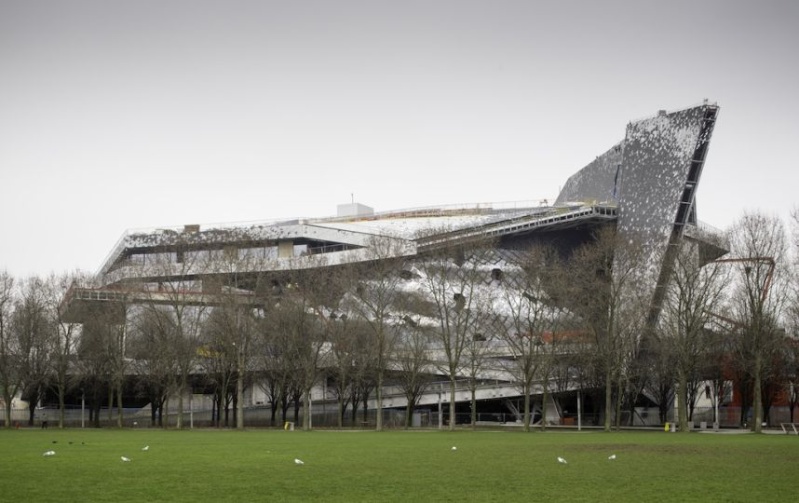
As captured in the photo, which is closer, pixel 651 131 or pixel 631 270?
pixel 631 270

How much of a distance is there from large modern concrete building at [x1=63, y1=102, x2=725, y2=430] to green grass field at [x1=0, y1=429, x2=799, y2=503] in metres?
34.7

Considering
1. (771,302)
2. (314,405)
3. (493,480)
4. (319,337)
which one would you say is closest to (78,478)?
(493,480)

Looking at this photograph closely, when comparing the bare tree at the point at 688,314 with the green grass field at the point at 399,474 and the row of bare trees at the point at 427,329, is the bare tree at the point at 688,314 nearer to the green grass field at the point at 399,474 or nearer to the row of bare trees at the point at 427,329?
the row of bare trees at the point at 427,329

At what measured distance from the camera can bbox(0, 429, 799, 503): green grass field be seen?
19.2 meters

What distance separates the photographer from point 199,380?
8219cm

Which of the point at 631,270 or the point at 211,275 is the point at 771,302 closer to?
the point at 631,270

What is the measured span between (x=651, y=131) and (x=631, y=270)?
64.5 ft

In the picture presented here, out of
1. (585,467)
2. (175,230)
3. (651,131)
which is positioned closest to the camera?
(585,467)

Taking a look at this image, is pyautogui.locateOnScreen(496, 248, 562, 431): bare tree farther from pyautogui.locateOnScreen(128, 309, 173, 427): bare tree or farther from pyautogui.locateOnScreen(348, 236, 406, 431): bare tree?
pyautogui.locateOnScreen(128, 309, 173, 427): bare tree

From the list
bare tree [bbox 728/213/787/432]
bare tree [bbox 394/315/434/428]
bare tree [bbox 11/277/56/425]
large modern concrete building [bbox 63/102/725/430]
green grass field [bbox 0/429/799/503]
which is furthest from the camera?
large modern concrete building [bbox 63/102/725/430]

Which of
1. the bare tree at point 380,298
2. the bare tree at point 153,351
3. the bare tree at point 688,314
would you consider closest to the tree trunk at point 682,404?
the bare tree at point 688,314

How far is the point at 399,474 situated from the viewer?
23969 millimetres

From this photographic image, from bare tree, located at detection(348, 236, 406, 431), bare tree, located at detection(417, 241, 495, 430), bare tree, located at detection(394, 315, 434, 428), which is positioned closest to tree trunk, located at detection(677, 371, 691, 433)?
bare tree, located at detection(417, 241, 495, 430)

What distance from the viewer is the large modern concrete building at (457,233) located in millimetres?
73875
